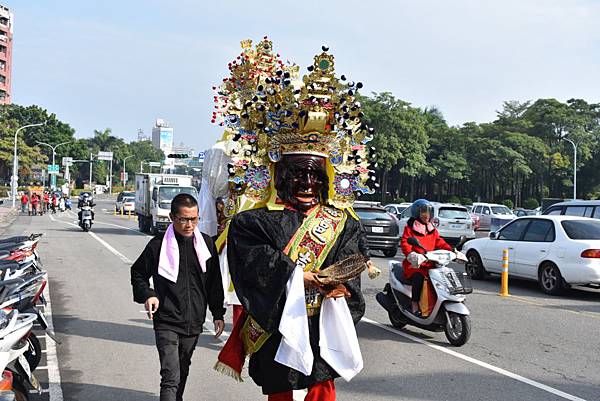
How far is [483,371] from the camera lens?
6766mm

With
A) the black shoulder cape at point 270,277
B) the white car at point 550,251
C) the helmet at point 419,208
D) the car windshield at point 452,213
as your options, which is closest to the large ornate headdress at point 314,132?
the black shoulder cape at point 270,277

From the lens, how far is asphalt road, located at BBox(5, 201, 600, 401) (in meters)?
6.03

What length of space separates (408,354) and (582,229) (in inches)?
250

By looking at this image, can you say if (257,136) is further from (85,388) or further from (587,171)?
(587,171)

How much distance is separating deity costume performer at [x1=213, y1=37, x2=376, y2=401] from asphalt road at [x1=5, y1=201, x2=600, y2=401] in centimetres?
227

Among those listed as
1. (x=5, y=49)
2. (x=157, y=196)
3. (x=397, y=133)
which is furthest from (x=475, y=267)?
(x=5, y=49)

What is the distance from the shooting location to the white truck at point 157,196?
83.3ft

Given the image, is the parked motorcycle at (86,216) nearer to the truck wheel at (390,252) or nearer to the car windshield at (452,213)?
the truck wheel at (390,252)

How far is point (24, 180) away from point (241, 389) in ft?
292

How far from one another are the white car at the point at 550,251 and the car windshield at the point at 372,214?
5291 millimetres

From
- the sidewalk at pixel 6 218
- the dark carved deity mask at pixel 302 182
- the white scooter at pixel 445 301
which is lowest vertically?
the sidewalk at pixel 6 218

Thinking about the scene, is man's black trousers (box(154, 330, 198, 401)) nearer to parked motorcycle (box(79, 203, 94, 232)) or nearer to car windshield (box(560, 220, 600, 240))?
car windshield (box(560, 220, 600, 240))

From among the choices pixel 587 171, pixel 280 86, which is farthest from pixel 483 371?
pixel 587 171

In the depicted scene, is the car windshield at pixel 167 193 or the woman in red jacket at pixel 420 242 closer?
the woman in red jacket at pixel 420 242
